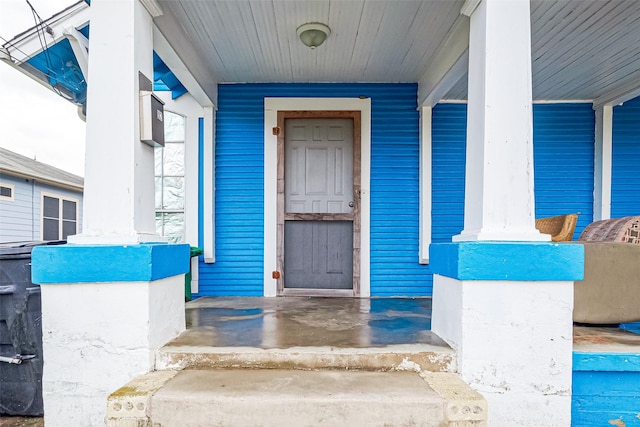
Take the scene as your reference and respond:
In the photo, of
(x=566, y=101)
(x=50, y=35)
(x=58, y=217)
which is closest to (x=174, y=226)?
(x=50, y=35)

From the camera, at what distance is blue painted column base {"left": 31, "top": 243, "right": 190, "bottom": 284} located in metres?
1.79

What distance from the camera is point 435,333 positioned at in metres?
2.25

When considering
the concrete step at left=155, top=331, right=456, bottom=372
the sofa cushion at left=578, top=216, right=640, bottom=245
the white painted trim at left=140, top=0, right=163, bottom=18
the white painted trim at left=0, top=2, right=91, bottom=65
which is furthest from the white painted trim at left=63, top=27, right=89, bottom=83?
the sofa cushion at left=578, top=216, right=640, bottom=245

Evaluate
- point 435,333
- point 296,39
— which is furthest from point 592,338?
point 296,39

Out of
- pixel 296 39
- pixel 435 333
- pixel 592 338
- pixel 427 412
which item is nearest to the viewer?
pixel 427 412

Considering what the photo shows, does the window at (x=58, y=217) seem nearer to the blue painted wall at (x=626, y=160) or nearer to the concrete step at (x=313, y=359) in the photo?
the concrete step at (x=313, y=359)

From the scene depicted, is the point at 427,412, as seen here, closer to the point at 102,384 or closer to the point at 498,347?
the point at 498,347

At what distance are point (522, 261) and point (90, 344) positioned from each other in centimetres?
224

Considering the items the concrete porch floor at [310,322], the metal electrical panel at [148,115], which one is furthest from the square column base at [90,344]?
the metal electrical panel at [148,115]

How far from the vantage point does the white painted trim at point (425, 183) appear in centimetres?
387

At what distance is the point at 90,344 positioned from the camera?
1.82m

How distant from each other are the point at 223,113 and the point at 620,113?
447 centimetres

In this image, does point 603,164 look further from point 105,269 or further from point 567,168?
point 105,269

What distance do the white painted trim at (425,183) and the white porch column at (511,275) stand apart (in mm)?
1966
